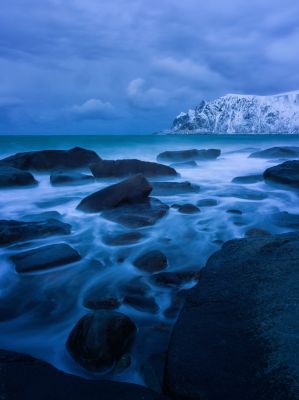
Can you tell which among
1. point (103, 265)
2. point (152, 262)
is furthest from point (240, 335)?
point (103, 265)

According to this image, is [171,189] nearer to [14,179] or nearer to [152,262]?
[152,262]

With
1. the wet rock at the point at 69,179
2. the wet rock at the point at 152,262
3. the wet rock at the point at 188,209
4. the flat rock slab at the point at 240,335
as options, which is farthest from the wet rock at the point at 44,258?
the wet rock at the point at 69,179

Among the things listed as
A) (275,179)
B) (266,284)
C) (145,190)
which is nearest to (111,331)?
(266,284)

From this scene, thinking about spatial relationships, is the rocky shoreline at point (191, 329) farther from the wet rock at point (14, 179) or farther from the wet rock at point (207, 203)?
the wet rock at point (14, 179)

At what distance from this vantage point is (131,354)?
7.89 feet

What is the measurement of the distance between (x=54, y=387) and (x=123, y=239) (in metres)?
2.97

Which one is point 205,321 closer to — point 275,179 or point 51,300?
point 51,300

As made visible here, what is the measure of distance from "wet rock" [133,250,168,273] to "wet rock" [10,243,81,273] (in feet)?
2.79

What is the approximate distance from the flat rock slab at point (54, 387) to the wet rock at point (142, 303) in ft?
3.47

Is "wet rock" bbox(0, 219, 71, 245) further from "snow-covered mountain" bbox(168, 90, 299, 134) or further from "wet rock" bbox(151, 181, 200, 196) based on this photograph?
"snow-covered mountain" bbox(168, 90, 299, 134)

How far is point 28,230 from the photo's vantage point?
16.3 feet

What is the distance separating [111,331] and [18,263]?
2.07 meters

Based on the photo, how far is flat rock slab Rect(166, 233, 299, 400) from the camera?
68.9 inches

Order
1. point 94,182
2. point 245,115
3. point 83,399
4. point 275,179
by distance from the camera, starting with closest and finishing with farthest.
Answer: point 83,399 < point 275,179 < point 94,182 < point 245,115
